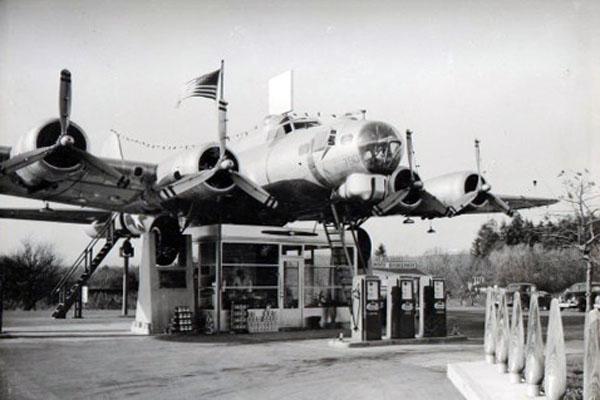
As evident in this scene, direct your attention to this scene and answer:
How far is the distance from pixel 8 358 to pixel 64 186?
612cm

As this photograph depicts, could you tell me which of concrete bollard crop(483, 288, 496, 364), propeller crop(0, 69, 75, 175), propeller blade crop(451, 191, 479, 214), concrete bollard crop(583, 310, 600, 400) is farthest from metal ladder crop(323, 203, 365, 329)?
concrete bollard crop(583, 310, 600, 400)

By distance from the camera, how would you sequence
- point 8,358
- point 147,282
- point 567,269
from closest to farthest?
point 8,358 → point 147,282 → point 567,269

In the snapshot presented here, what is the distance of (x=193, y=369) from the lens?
464 inches

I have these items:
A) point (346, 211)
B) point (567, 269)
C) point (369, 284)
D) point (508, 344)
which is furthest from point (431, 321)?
point (567, 269)

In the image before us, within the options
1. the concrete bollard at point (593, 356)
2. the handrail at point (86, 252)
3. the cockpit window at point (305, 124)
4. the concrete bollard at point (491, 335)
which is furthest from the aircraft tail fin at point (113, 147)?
the concrete bollard at point (593, 356)

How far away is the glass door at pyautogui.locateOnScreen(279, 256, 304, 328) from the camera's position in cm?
2031

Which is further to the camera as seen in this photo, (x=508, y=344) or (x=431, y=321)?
(x=431, y=321)

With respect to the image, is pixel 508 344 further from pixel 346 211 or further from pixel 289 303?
pixel 289 303

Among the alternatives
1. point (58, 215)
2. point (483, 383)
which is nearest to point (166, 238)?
point (58, 215)

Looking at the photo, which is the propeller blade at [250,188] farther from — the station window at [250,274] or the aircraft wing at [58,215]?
the aircraft wing at [58,215]

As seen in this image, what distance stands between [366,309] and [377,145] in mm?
4220

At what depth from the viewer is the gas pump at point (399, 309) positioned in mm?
16594

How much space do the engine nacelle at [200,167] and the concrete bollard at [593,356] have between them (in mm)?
12389

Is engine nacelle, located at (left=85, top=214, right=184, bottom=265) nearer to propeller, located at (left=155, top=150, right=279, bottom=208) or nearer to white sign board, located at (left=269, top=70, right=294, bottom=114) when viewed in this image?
propeller, located at (left=155, top=150, right=279, bottom=208)
